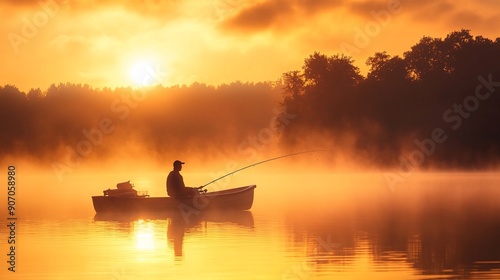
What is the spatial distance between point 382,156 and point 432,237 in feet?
225

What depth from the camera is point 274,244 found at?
28391mm

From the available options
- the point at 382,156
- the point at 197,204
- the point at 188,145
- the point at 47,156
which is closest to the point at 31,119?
the point at 47,156

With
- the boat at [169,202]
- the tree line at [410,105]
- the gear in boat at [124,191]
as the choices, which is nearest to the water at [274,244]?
the boat at [169,202]

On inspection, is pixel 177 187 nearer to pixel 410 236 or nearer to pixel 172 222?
pixel 172 222

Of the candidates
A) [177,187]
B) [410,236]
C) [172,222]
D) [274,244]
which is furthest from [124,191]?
[410,236]

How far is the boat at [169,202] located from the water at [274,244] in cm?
59

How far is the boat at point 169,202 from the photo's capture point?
3959 centimetres

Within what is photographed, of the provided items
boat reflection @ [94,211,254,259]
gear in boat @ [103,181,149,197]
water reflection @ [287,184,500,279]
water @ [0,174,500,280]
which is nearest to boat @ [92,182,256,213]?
gear in boat @ [103,181,149,197]

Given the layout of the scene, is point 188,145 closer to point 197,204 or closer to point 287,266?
point 197,204

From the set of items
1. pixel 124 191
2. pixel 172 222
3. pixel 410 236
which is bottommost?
pixel 410 236

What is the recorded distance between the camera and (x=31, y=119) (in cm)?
13825

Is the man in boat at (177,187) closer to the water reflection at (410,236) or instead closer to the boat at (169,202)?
the boat at (169,202)

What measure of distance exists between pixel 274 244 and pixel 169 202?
11.5 metres

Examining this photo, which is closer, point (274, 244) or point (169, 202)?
point (274, 244)
